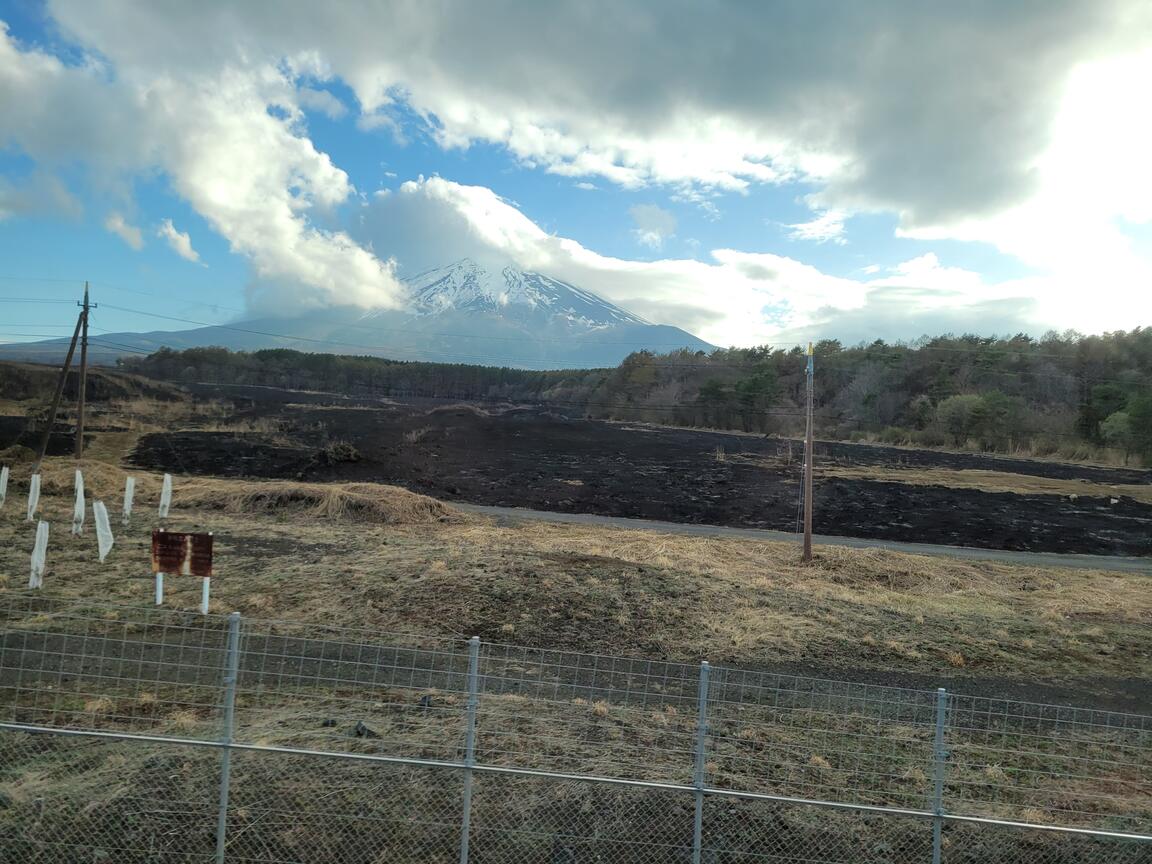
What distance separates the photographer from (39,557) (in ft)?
24.2

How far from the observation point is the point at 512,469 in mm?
27031

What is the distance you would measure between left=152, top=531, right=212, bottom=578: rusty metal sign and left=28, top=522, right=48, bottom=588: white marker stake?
72.6 inches

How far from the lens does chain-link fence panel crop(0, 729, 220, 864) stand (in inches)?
130

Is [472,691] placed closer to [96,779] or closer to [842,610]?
[96,779]

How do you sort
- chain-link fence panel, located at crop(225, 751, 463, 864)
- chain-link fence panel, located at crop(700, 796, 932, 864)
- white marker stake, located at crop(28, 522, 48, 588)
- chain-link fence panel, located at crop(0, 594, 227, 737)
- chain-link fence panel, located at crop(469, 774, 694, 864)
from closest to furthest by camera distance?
chain-link fence panel, located at crop(225, 751, 463, 864) → chain-link fence panel, located at crop(469, 774, 694, 864) → chain-link fence panel, located at crop(700, 796, 932, 864) → chain-link fence panel, located at crop(0, 594, 227, 737) → white marker stake, located at crop(28, 522, 48, 588)

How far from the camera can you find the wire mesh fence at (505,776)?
133 inches

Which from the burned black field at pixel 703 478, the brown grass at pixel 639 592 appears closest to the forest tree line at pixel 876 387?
the burned black field at pixel 703 478

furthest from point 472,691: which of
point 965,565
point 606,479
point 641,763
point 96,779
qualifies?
point 606,479

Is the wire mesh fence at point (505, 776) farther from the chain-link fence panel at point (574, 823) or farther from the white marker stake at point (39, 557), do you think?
the white marker stake at point (39, 557)

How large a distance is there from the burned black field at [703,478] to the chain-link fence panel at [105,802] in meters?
15.7

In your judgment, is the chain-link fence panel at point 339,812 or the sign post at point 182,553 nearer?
the chain-link fence panel at point 339,812

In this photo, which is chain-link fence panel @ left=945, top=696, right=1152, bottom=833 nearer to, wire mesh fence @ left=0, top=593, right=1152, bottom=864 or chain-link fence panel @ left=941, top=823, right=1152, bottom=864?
wire mesh fence @ left=0, top=593, right=1152, bottom=864

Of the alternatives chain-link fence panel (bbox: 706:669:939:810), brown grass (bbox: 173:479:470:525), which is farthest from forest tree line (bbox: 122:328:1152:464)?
chain-link fence panel (bbox: 706:669:939:810)

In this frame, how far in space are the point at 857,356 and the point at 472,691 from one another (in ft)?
249
